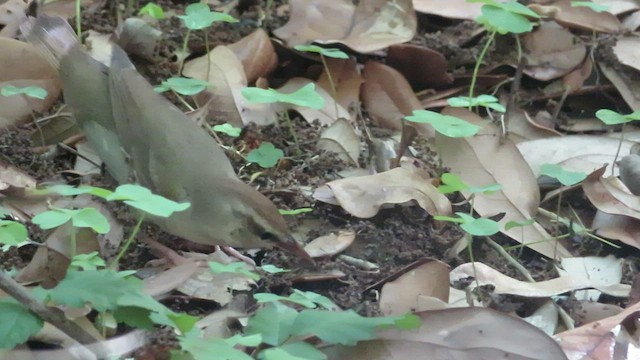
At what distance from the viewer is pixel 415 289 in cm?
286

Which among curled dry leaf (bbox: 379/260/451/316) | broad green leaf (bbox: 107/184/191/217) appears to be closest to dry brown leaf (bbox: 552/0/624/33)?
curled dry leaf (bbox: 379/260/451/316)

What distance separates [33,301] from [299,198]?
51.9 inches

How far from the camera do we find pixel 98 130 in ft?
11.5

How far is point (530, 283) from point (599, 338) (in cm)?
35

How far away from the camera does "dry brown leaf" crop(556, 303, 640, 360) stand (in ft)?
8.63

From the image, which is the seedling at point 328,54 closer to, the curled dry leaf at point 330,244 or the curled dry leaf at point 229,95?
the curled dry leaf at point 229,95

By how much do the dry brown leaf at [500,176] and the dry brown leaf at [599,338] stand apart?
1.69 ft

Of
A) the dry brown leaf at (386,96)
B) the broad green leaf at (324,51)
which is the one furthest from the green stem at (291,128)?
the dry brown leaf at (386,96)

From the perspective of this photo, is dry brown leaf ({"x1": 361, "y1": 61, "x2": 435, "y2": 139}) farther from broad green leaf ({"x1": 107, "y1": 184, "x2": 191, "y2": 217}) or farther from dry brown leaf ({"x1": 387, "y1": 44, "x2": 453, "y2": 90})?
broad green leaf ({"x1": 107, "y1": 184, "x2": 191, "y2": 217})

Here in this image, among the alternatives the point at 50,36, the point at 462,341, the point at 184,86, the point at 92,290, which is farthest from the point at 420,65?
the point at 92,290

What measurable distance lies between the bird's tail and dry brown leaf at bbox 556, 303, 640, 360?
197cm

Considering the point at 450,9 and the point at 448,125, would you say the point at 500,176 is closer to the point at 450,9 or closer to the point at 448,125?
the point at 448,125

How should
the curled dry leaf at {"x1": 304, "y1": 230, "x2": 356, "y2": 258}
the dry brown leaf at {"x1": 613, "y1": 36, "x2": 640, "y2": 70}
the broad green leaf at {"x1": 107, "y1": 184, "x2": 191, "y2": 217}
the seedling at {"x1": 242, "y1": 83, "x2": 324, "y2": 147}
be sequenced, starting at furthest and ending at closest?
1. the dry brown leaf at {"x1": 613, "y1": 36, "x2": 640, "y2": 70}
2. the seedling at {"x1": 242, "y1": 83, "x2": 324, "y2": 147}
3. the curled dry leaf at {"x1": 304, "y1": 230, "x2": 356, "y2": 258}
4. the broad green leaf at {"x1": 107, "y1": 184, "x2": 191, "y2": 217}

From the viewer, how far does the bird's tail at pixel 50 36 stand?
3629 mm
